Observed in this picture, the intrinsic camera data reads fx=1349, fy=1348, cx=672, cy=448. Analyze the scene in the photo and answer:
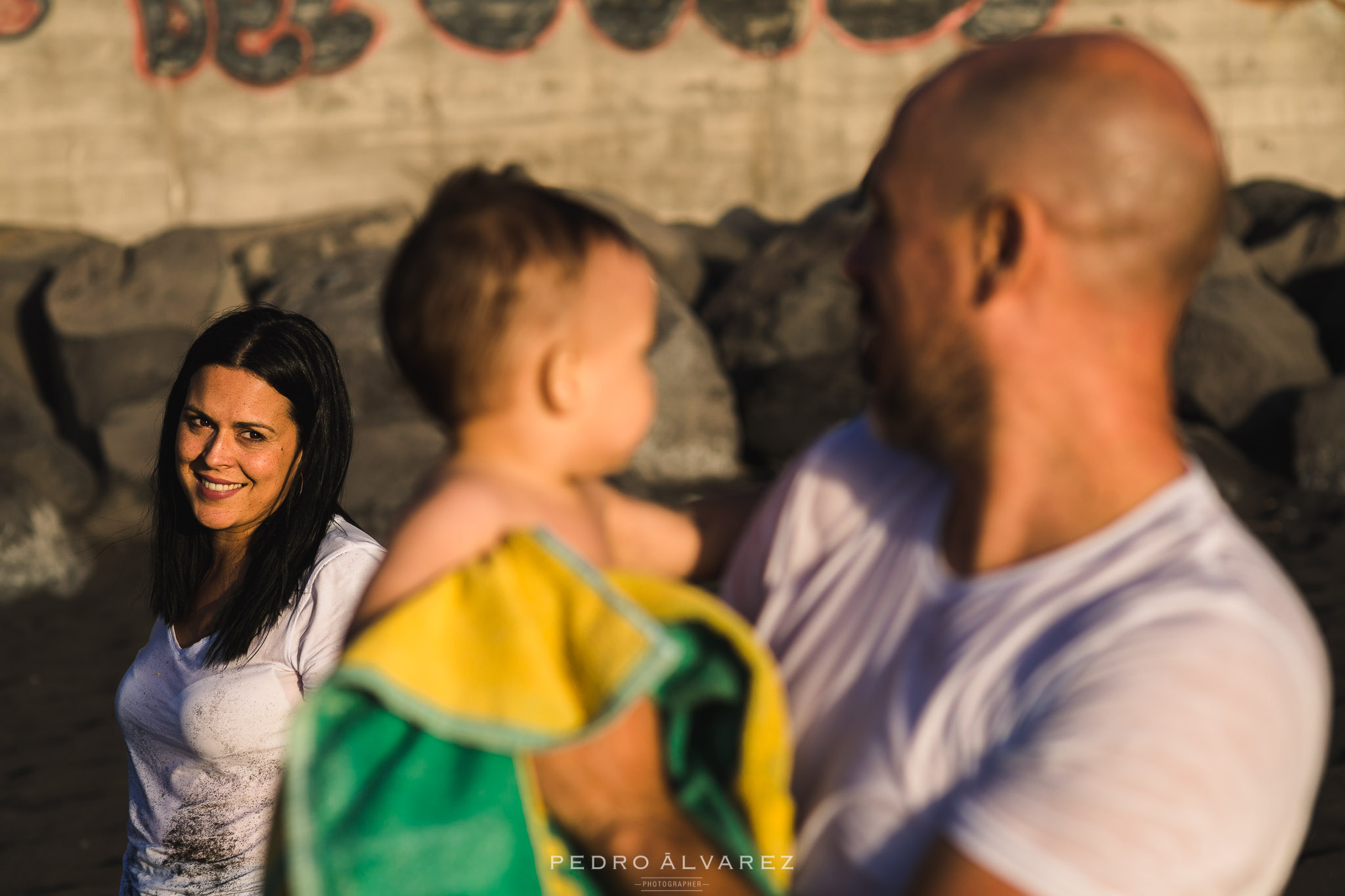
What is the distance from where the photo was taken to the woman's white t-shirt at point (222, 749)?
2.65m

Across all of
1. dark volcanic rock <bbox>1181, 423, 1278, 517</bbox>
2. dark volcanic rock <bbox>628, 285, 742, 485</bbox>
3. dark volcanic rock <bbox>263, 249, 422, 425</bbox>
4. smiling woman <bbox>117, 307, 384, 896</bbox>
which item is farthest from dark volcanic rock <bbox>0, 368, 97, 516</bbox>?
dark volcanic rock <bbox>1181, 423, 1278, 517</bbox>

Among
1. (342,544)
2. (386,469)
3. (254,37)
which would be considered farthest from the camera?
(254,37)

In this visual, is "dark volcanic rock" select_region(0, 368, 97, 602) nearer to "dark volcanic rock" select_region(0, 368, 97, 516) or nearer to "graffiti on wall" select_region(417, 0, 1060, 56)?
"dark volcanic rock" select_region(0, 368, 97, 516)

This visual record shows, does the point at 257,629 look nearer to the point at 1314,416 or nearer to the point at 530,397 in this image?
the point at 530,397

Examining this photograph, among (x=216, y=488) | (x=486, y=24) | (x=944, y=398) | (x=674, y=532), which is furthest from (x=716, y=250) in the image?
(x=944, y=398)

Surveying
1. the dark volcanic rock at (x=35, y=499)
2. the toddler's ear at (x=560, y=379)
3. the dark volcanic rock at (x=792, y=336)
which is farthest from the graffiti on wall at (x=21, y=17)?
the toddler's ear at (x=560, y=379)

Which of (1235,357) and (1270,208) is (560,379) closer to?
(1235,357)

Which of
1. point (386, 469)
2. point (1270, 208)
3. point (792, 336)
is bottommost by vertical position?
point (386, 469)

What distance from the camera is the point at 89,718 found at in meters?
5.79

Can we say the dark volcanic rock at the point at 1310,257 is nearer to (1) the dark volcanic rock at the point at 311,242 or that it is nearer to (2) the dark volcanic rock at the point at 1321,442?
(2) the dark volcanic rock at the point at 1321,442

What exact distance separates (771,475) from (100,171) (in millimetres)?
6536

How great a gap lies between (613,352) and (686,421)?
7.26 m

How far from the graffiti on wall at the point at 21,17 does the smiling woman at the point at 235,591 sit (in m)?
9.74

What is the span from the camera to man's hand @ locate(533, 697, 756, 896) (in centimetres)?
143
